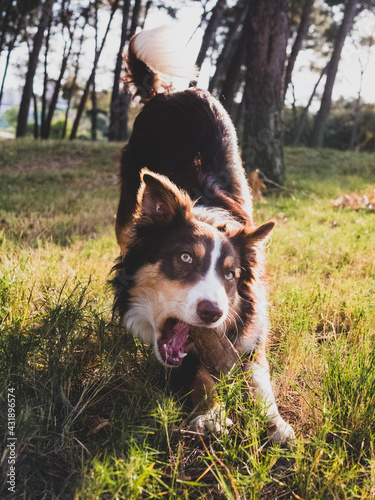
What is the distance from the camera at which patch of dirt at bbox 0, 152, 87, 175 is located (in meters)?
10.2

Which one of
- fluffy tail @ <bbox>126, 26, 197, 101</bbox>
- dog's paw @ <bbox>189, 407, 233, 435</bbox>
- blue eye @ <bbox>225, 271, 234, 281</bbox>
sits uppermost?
fluffy tail @ <bbox>126, 26, 197, 101</bbox>

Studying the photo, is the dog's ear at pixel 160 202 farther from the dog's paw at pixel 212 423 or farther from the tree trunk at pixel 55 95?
the tree trunk at pixel 55 95

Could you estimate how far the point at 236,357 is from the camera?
241cm

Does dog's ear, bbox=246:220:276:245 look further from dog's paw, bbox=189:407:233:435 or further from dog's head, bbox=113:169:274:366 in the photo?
dog's paw, bbox=189:407:233:435

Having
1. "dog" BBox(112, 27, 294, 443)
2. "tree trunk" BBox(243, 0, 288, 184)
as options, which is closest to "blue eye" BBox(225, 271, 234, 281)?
"dog" BBox(112, 27, 294, 443)

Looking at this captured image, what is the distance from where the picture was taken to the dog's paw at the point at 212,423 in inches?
74.9

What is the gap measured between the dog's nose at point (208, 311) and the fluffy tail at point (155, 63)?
10.2ft

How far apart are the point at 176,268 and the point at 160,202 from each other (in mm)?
419

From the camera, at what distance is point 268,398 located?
7.07 ft

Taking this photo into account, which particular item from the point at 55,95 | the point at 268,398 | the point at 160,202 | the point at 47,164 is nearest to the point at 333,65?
the point at 47,164

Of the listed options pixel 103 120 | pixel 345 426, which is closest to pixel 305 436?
pixel 345 426

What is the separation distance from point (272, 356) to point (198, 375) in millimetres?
577

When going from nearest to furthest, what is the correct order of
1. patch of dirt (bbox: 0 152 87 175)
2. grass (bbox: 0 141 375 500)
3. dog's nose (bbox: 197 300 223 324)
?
grass (bbox: 0 141 375 500) → dog's nose (bbox: 197 300 223 324) → patch of dirt (bbox: 0 152 87 175)

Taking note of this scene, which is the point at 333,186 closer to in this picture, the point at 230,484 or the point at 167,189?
the point at 167,189
